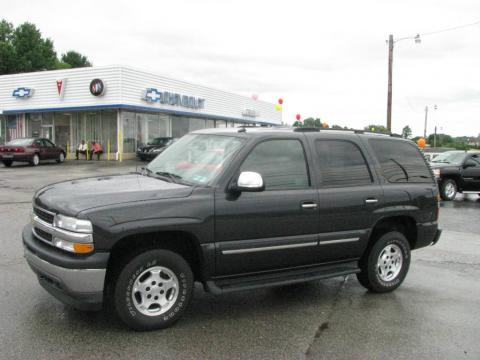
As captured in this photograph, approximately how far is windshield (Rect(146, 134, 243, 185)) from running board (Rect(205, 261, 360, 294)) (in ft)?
3.05

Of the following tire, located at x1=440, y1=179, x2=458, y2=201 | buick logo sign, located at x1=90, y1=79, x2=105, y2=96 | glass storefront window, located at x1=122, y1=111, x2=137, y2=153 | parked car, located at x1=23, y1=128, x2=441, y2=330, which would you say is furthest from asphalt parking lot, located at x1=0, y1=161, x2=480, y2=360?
glass storefront window, located at x1=122, y1=111, x2=137, y2=153

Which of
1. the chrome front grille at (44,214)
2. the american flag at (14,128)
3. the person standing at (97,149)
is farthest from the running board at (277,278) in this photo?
the american flag at (14,128)

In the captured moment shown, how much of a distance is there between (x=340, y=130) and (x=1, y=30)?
63.8 meters

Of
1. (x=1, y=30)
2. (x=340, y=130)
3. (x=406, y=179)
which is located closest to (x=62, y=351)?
(x=340, y=130)

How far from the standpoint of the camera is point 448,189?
1527 centimetres

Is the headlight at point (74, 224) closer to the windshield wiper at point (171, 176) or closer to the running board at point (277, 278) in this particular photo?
the windshield wiper at point (171, 176)

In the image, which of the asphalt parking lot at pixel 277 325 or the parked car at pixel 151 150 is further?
the parked car at pixel 151 150

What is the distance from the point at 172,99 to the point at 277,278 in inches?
1159

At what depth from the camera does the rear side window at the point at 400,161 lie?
5.63m

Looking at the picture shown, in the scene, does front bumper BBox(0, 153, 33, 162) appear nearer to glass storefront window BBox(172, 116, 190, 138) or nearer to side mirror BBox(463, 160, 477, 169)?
glass storefront window BBox(172, 116, 190, 138)

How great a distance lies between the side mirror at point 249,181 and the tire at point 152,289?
0.83 m

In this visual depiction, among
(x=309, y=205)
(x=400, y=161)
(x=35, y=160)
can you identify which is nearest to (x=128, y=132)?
(x=35, y=160)

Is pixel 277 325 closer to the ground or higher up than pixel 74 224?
closer to the ground

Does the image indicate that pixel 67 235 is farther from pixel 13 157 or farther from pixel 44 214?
pixel 13 157
